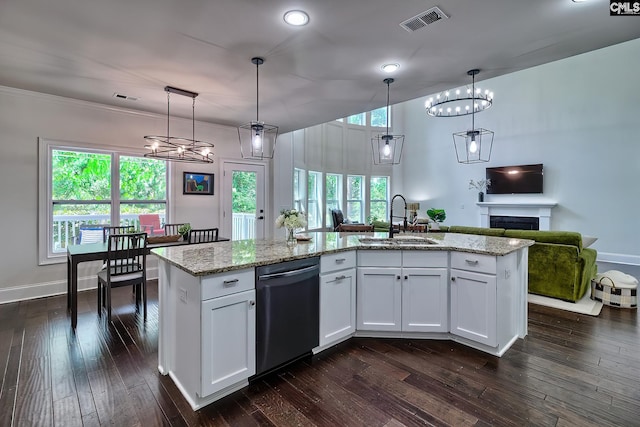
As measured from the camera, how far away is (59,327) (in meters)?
3.12

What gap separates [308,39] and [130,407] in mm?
3037

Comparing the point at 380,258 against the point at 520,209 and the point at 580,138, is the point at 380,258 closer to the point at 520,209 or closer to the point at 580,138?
the point at 520,209

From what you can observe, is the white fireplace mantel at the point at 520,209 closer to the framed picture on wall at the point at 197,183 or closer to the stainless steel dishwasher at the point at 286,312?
the framed picture on wall at the point at 197,183

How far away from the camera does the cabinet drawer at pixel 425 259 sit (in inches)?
109

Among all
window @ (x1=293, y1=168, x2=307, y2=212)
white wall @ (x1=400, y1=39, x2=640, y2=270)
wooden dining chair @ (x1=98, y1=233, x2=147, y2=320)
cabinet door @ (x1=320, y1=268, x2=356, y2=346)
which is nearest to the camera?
cabinet door @ (x1=320, y1=268, x2=356, y2=346)

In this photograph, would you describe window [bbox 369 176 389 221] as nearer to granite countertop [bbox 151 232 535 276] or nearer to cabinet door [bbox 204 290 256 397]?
granite countertop [bbox 151 232 535 276]

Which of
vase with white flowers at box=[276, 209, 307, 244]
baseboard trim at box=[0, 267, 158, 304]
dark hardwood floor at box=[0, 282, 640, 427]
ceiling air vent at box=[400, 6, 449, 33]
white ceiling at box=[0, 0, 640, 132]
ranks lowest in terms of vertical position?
dark hardwood floor at box=[0, 282, 640, 427]

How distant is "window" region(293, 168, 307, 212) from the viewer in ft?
24.5

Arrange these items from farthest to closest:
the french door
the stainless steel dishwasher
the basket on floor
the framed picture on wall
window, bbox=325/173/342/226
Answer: window, bbox=325/173/342/226
the french door
the framed picture on wall
the basket on floor
the stainless steel dishwasher

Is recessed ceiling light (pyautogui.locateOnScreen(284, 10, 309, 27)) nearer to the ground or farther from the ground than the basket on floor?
farther from the ground

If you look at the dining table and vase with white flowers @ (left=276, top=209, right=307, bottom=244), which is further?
the dining table

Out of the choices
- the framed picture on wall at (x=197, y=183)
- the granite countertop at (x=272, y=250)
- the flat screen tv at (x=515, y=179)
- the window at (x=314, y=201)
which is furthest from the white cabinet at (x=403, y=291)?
the flat screen tv at (x=515, y=179)

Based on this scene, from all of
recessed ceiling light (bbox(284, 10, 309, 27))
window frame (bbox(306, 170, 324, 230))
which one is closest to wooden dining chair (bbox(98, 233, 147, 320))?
recessed ceiling light (bbox(284, 10, 309, 27))

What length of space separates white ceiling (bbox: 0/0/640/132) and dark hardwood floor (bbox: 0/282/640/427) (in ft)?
8.79
